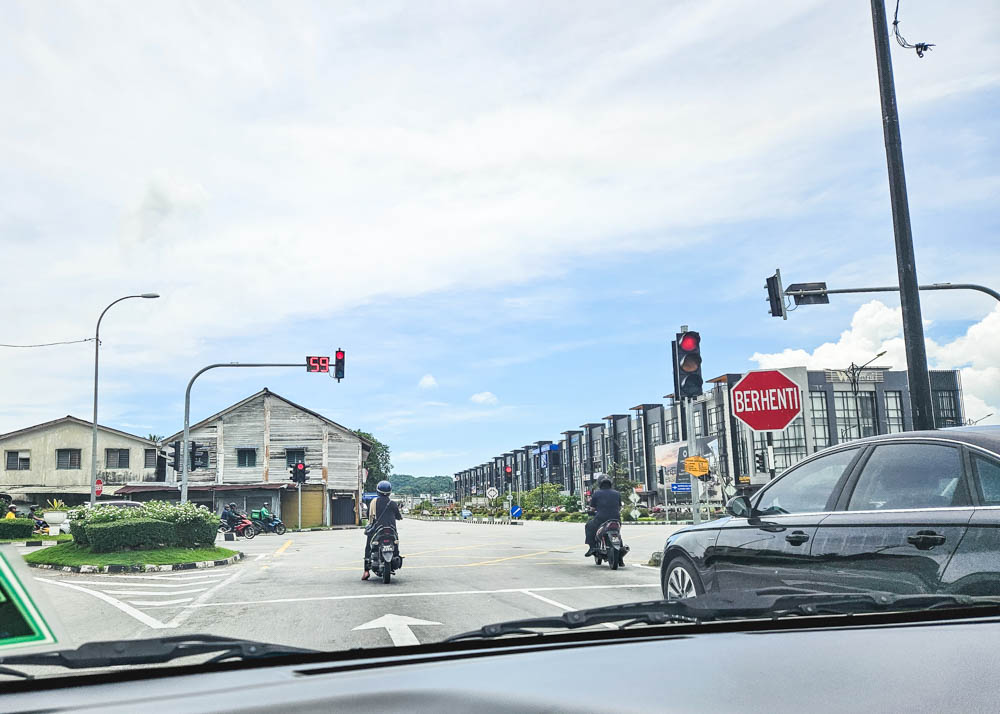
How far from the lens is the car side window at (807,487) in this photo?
4.71 m

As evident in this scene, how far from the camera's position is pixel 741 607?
98.1 inches

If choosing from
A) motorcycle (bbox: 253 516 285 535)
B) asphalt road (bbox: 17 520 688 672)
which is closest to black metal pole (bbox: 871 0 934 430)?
asphalt road (bbox: 17 520 688 672)

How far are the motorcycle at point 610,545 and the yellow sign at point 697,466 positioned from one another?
4.94 ft

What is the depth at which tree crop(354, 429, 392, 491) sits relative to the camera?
9662cm

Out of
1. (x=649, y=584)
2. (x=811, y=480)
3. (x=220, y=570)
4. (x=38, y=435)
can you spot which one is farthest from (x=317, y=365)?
(x=38, y=435)

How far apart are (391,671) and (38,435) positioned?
54.0 m

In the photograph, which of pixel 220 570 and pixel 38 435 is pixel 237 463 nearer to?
pixel 38 435

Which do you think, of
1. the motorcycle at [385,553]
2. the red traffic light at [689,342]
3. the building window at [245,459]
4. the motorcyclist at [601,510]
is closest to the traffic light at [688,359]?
the red traffic light at [689,342]

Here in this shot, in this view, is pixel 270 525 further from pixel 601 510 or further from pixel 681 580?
pixel 681 580

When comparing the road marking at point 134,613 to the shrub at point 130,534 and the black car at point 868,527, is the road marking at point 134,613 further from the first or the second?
the shrub at point 130,534

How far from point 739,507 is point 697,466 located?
25.0 feet

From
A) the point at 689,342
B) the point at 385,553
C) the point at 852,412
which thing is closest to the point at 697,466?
the point at 689,342

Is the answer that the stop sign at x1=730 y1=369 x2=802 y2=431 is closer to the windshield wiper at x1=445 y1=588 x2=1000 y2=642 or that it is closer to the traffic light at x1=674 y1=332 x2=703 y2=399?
the traffic light at x1=674 y1=332 x2=703 y2=399

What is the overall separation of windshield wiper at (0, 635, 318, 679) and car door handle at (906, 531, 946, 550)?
2.81m
